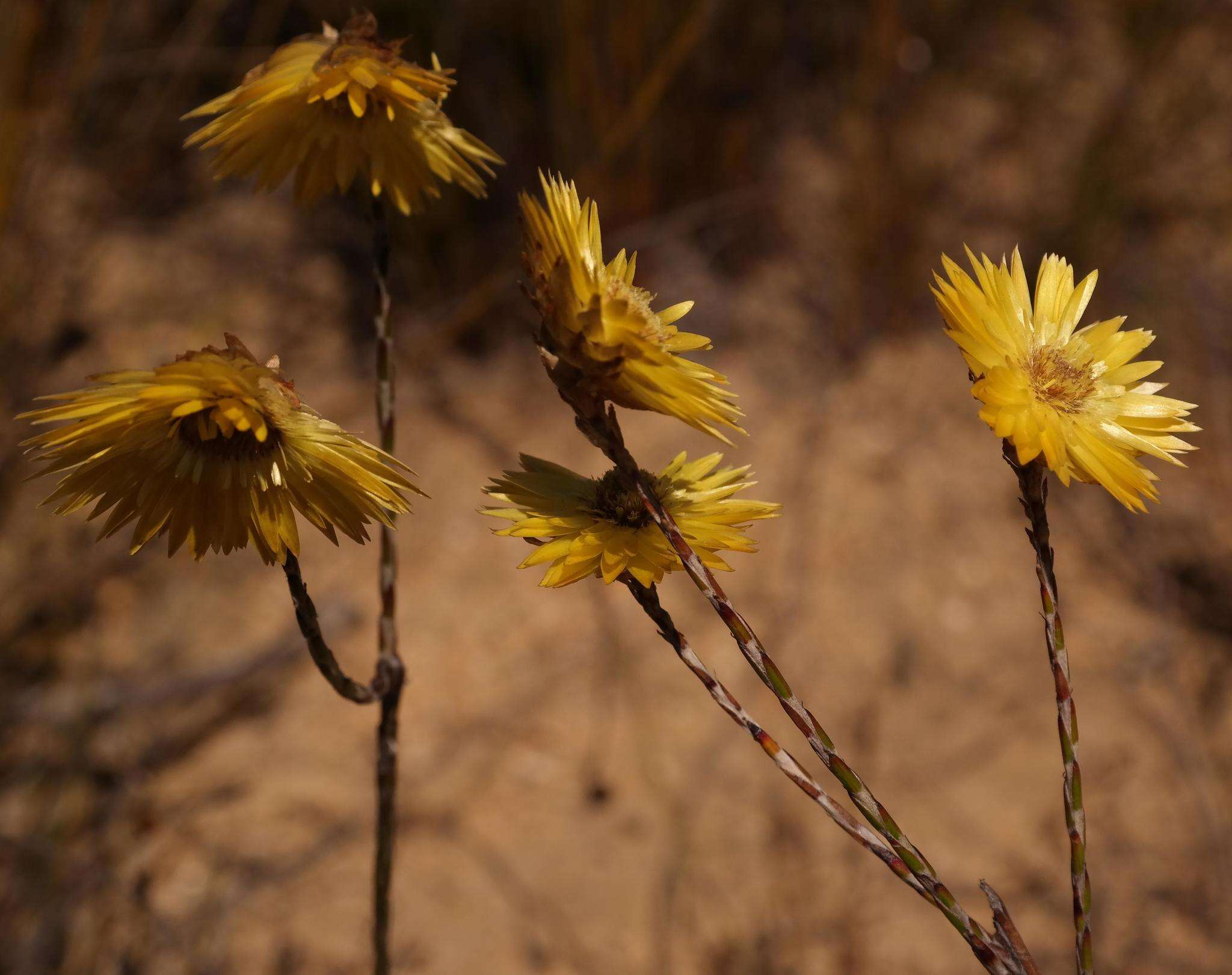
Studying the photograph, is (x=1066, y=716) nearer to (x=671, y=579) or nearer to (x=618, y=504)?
(x=618, y=504)

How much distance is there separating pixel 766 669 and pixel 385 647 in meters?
0.36

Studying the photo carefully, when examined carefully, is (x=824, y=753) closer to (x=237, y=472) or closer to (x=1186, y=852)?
(x=237, y=472)

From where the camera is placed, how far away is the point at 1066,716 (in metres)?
0.54

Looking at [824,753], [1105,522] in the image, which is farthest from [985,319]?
[1105,522]

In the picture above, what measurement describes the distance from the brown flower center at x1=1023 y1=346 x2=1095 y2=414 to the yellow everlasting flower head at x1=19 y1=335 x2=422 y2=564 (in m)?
0.39

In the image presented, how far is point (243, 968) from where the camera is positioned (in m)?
1.63

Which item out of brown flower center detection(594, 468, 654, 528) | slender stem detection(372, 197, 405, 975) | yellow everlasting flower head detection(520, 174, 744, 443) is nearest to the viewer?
yellow everlasting flower head detection(520, 174, 744, 443)

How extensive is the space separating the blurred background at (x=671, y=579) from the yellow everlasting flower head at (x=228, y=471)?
1.12m

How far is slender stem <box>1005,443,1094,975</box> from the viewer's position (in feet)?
1.73

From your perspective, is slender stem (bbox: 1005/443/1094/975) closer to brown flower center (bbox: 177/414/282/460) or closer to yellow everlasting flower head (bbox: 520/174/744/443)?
yellow everlasting flower head (bbox: 520/174/744/443)

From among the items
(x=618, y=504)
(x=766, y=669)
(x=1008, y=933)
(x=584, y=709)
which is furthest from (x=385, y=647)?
(x=584, y=709)

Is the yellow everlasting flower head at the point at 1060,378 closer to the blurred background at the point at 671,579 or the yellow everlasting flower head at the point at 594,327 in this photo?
the yellow everlasting flower head at the point at 594,327

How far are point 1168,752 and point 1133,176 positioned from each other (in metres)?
1.39

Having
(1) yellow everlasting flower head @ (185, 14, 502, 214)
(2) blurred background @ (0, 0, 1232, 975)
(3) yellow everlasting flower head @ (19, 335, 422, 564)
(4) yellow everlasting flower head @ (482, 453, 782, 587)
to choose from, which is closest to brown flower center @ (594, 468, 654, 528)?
(4) yellow everlasting flower head @ (482, 453, 782, 587)
